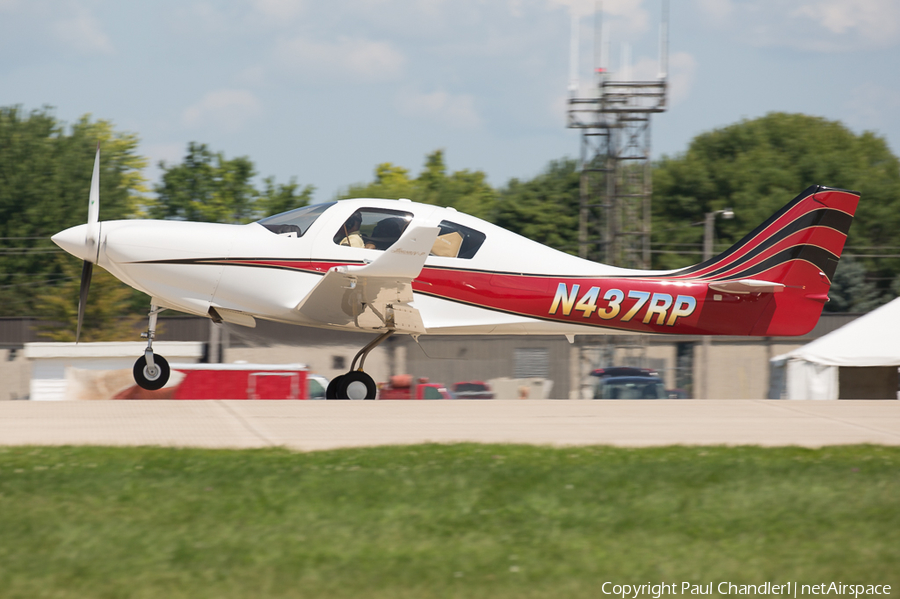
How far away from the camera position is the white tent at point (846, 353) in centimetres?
1912

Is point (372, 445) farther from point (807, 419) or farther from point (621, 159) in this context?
point (621, 159)

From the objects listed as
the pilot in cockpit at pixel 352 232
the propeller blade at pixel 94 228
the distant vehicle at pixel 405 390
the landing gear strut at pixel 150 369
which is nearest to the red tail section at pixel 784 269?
the pilot in cockpit at pixel 352 232

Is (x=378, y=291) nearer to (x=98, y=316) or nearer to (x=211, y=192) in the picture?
(x=98, y=316)

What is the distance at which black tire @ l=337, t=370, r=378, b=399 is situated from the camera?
11.3m

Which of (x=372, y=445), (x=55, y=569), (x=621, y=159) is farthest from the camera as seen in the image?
(x=621, y=159)

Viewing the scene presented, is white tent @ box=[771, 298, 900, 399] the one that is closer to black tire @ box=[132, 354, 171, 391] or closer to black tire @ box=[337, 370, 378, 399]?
black tire @ box=[337, 370, 378, 399]

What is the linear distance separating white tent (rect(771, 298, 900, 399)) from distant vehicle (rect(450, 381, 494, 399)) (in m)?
8.98

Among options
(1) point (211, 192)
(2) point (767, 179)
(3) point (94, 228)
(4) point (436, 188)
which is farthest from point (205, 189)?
(3) point (94, 228)

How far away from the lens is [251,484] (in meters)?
5.78

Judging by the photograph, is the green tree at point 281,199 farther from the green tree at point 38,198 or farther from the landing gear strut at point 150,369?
the landing gear strut at point 150,369

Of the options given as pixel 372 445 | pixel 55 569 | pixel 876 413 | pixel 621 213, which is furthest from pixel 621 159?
pixel 55 569

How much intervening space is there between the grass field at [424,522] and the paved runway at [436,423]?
2.66 feet

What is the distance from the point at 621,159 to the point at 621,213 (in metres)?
1.97

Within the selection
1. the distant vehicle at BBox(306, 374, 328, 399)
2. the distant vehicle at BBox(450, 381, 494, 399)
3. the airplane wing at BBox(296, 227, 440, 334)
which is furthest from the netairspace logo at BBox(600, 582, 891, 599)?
the distant vehicle at BBox(450, 381, 494, 399)
